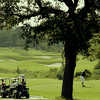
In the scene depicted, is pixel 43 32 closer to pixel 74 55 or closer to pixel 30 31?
pixel 30 31

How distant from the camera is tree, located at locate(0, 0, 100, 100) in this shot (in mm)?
26312

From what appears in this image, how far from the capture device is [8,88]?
30906 millimetres

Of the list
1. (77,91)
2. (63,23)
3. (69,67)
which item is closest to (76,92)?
(77,91)

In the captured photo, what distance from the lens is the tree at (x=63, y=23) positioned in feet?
86.3

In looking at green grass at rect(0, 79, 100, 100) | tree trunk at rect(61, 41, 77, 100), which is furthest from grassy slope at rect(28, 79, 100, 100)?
tree trunk at rect(61, 41, 77, 100)

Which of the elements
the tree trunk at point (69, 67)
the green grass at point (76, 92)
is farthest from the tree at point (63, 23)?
the green grass at point (76, 92)

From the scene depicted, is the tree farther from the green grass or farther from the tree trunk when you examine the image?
the green grass

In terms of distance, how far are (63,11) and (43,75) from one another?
230 feet

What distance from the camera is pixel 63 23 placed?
86.2ft

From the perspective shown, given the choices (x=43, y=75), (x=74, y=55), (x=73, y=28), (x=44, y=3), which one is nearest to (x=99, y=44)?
(x=73, y=28)

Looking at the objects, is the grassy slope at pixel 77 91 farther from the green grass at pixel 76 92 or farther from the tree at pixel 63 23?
the tree at pixel 63 23

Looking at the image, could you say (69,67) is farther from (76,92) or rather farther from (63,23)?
(76,92)

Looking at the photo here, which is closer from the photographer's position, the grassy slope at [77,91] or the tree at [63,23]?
the tree at [63,23]

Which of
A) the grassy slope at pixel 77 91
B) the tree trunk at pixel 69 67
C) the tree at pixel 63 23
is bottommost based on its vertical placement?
the grassy slope at pixel 77 91
